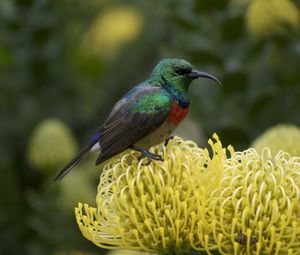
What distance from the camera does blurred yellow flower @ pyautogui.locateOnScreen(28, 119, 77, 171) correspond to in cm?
595

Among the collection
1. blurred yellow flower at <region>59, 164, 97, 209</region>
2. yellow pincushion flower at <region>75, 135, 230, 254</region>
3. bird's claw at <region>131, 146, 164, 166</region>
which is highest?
bird's claw at <region>131, 146, 164, 166</region>

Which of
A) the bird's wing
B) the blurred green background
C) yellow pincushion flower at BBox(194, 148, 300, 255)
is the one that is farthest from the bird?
the blurred green background

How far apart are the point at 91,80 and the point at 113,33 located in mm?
751

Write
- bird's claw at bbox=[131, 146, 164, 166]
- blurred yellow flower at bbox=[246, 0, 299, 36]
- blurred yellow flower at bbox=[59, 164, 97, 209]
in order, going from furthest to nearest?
1. blurred yellow flower at bbox=[59, 164, 97, 209]
2. blurred yellow flower at bbox=[246, 0, 299, 36]
3. bird's claw at bbox=[131, 146, 164, 166]

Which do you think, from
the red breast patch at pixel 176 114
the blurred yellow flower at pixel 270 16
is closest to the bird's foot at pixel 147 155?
the red breast patch at pixel 176 114

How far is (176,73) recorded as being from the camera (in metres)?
3.98

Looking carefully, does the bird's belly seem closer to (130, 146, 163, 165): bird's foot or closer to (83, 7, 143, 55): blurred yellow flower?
(130, 146, 163, 165): bird's foot

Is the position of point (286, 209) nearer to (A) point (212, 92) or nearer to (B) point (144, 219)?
(B) point (144, 219)

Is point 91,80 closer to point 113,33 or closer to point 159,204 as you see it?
point 113,33

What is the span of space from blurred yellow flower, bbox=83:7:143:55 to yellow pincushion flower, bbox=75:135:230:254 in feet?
12.9

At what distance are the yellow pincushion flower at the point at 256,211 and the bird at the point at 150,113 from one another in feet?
1.51

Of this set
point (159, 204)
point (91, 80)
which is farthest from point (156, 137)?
point (91, 80)

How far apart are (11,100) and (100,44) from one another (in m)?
1.30

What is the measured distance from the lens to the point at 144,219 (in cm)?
348
